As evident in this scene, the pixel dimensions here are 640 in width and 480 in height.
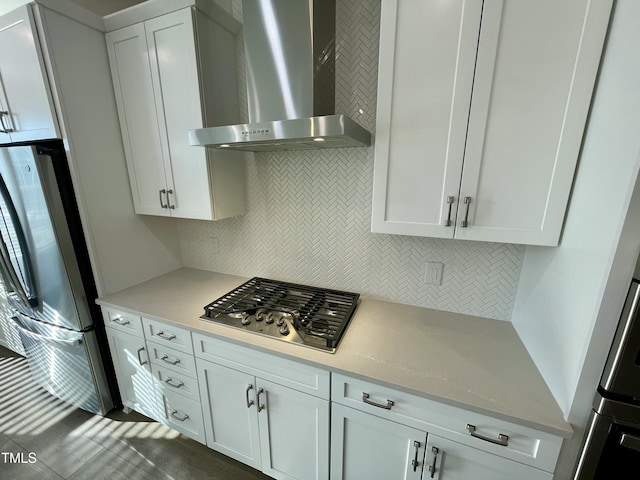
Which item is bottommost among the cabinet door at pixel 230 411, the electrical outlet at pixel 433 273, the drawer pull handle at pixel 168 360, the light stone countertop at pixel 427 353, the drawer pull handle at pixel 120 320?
the cabinet door at pixel 230 411

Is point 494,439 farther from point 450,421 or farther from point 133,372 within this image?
point 133,372

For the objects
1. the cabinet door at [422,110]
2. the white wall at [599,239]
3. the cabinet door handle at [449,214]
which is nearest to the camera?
the white wall at [599,239]

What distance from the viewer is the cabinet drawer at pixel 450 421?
0.86m

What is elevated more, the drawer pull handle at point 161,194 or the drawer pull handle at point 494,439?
the drawer pull handle at point 161,194

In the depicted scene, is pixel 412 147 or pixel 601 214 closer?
pixel 601 214

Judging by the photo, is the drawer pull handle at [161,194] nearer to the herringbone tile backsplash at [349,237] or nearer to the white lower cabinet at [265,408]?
the herringbone tile backsplash at [349,237]

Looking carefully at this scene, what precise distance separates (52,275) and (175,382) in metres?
1.01

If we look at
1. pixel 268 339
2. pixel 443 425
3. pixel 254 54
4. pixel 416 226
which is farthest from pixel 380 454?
pixel 254 54

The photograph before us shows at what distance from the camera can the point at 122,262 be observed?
179 cm

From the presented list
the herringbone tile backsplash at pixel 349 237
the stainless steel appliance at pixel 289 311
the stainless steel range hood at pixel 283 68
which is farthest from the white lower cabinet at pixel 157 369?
the stainless steel range hood at pixel 283 68

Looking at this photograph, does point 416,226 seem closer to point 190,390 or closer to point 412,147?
point 412,147

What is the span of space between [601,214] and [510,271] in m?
0.62

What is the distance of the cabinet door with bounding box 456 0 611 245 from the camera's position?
2.74 ft

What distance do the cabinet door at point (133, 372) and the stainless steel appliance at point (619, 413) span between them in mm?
2049
